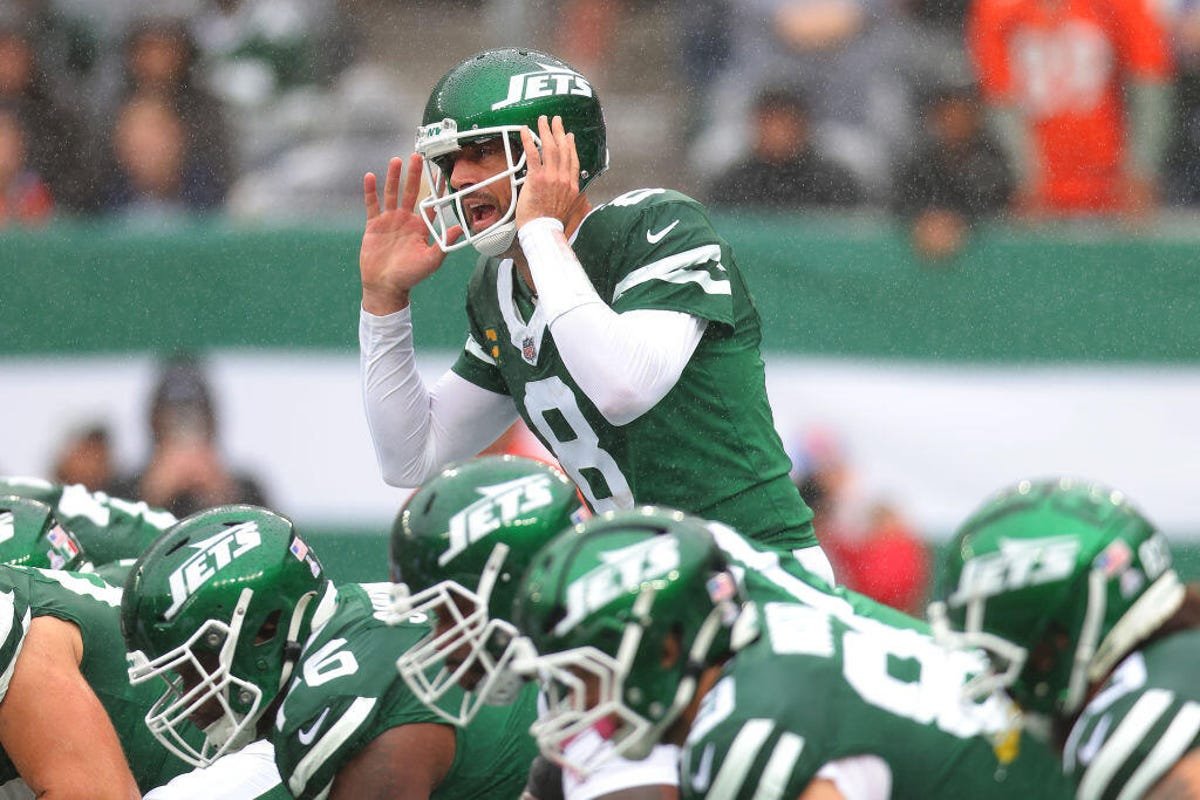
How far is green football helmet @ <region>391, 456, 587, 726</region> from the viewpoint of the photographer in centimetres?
311

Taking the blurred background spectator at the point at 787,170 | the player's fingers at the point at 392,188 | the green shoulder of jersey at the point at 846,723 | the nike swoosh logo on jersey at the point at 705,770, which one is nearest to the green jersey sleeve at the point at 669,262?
the player's fingers at the point at 392,188

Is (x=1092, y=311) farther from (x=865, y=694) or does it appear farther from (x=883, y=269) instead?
(x=865, y=694)

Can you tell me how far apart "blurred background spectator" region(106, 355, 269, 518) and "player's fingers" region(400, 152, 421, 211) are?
280 cm

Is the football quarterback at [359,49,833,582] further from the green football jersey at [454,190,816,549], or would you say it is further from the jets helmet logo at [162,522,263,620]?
the jets helmet logo at [162,522,263,620]

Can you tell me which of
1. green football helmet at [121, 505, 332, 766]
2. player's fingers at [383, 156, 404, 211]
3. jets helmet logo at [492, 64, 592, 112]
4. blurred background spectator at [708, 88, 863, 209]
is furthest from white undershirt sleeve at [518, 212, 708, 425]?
blurred background spectator at [708, 88, 863, 209]

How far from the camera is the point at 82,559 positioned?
459cm

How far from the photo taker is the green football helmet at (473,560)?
3105mm

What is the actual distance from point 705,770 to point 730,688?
0.41 feet

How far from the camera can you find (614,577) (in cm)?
268

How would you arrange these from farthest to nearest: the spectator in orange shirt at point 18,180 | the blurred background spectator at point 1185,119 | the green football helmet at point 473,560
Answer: the spectator in orange shirt at point 18,180 < the blurred background spectator at point 1185,119 < the green football helmet at point 473,560

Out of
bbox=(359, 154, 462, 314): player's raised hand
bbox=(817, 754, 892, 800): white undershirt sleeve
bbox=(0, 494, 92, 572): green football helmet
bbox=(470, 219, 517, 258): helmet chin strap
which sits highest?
bbox=(470, 219, 517, 258): helmet chin strap

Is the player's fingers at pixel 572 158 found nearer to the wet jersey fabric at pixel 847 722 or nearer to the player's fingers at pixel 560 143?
the player's fingers at pixel 560 143

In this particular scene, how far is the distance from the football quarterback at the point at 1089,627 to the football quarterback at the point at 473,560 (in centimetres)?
75

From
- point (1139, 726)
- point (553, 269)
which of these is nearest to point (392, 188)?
point (553, 269)
